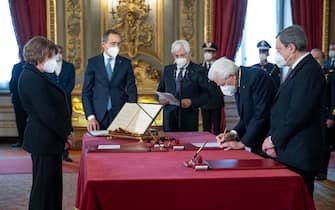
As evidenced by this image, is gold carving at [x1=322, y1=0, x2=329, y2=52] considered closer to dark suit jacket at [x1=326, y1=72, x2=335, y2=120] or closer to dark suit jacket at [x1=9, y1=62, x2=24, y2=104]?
dark suit jacket at [x1=326, y1=72, x2=335, y2=120]

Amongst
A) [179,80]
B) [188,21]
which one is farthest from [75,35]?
[179,80]

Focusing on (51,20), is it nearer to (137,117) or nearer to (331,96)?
(331,96)

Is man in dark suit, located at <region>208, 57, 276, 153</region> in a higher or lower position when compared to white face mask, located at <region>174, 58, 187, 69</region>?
lower

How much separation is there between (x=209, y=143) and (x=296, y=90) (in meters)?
0.77

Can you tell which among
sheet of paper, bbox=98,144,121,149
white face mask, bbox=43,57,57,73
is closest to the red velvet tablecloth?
sheet of paper, bbox=98,144,121,149

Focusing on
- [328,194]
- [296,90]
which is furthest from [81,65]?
[296,90]

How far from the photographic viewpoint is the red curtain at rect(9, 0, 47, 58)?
7750 millimetres

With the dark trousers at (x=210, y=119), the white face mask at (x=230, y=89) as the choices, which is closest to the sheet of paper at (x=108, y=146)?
the white face mask at (x=230, y=89)

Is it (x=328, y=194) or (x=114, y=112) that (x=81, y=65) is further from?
(x=328, y=194)

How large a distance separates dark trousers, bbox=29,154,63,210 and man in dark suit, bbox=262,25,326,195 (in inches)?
54.3

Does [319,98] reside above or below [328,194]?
above

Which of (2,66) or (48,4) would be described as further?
(2,66)

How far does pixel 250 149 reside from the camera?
3262 millimetres

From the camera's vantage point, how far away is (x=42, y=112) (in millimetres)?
3100
